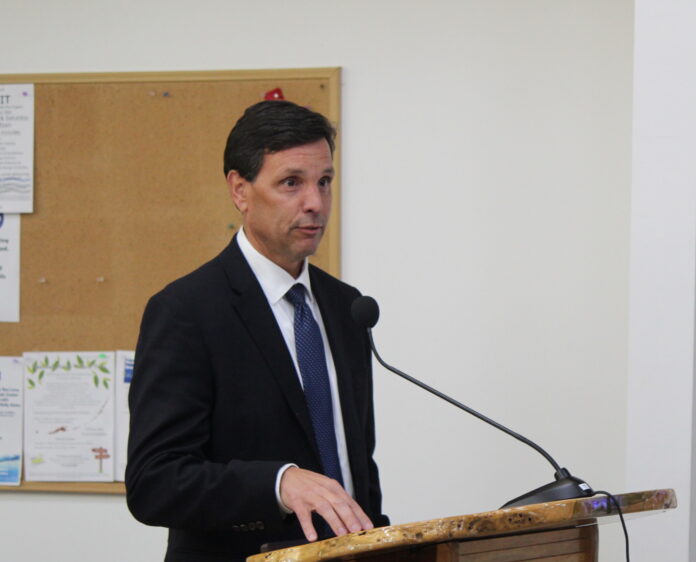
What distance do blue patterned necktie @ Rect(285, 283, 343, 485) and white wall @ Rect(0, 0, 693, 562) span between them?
129cm

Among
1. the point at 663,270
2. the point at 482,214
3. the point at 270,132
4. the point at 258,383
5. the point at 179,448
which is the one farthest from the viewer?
the point at 482,214

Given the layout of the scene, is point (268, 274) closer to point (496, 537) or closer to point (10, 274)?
point (496, 537)

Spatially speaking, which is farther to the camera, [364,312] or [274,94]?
[274,94]

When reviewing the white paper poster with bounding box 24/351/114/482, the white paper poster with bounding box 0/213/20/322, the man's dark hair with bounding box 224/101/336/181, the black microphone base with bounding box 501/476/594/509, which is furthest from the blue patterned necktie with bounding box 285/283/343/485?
the white paper poster with bounding box 0/213/20/322

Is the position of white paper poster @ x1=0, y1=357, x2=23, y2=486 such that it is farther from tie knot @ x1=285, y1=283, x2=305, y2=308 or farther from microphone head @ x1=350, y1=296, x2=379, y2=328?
microphone head @ x1=350, y1=296, x2=379, y2=328

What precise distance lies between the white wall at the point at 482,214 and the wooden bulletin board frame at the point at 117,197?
0.18m

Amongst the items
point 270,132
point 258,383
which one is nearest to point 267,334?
point 258,383

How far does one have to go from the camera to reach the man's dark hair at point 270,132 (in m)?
1.59

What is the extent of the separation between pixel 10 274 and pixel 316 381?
1835 millimetres

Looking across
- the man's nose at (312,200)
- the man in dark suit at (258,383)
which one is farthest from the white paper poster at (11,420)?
the man's nose at (312,200)

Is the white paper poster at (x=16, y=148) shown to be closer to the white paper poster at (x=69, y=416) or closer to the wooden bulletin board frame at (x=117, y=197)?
the wooden bulletin board frame at (x=117, y=197)

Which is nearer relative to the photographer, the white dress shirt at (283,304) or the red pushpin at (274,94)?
the white dress shirt at (283,304)

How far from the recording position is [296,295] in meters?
1.65

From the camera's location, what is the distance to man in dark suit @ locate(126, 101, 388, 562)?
1.33 meters
